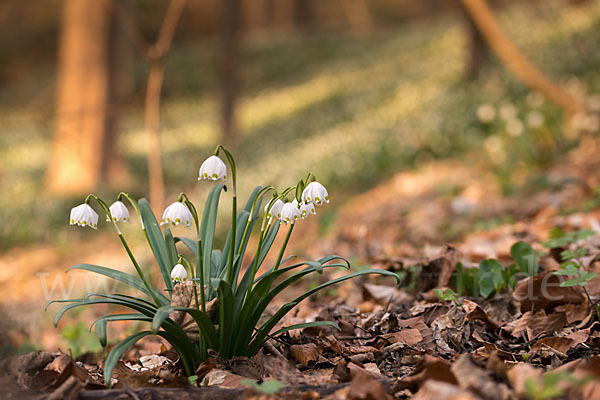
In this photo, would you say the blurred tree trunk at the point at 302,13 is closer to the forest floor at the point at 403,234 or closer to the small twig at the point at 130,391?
the forest floor at the point at 403,234


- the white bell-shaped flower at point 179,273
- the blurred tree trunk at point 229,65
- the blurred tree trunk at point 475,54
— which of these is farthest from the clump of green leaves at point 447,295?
the blurred tree trunk at point 229,65

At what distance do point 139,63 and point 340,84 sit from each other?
10561 mm

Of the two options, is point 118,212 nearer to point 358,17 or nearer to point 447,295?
point 447,295

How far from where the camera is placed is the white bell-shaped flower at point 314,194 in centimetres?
161

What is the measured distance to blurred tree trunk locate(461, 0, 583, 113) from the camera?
5.44 m

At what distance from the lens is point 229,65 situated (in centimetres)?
1173

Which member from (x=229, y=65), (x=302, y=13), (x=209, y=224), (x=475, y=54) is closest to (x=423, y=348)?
(x=209, y=224)

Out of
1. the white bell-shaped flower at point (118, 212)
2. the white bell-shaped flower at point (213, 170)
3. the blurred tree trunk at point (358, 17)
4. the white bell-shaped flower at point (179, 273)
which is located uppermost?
the blurred tree trunk at point (358, 17)

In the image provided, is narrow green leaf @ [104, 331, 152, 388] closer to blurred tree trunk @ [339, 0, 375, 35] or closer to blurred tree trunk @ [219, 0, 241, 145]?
blurred tree trunk @ [219, 0, 241, 145]

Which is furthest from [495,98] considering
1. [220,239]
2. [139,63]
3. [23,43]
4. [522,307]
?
[23,43]

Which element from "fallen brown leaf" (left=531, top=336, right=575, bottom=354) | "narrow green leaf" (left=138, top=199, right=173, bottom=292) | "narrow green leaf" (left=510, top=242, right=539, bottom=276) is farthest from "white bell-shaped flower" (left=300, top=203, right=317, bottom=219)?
"narrow green leaf" (left=510, top=242, right=539, bottom=276)

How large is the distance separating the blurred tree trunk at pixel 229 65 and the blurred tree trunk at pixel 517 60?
685cm

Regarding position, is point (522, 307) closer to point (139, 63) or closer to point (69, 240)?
point (69, 240)

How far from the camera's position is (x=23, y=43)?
2547 cm
